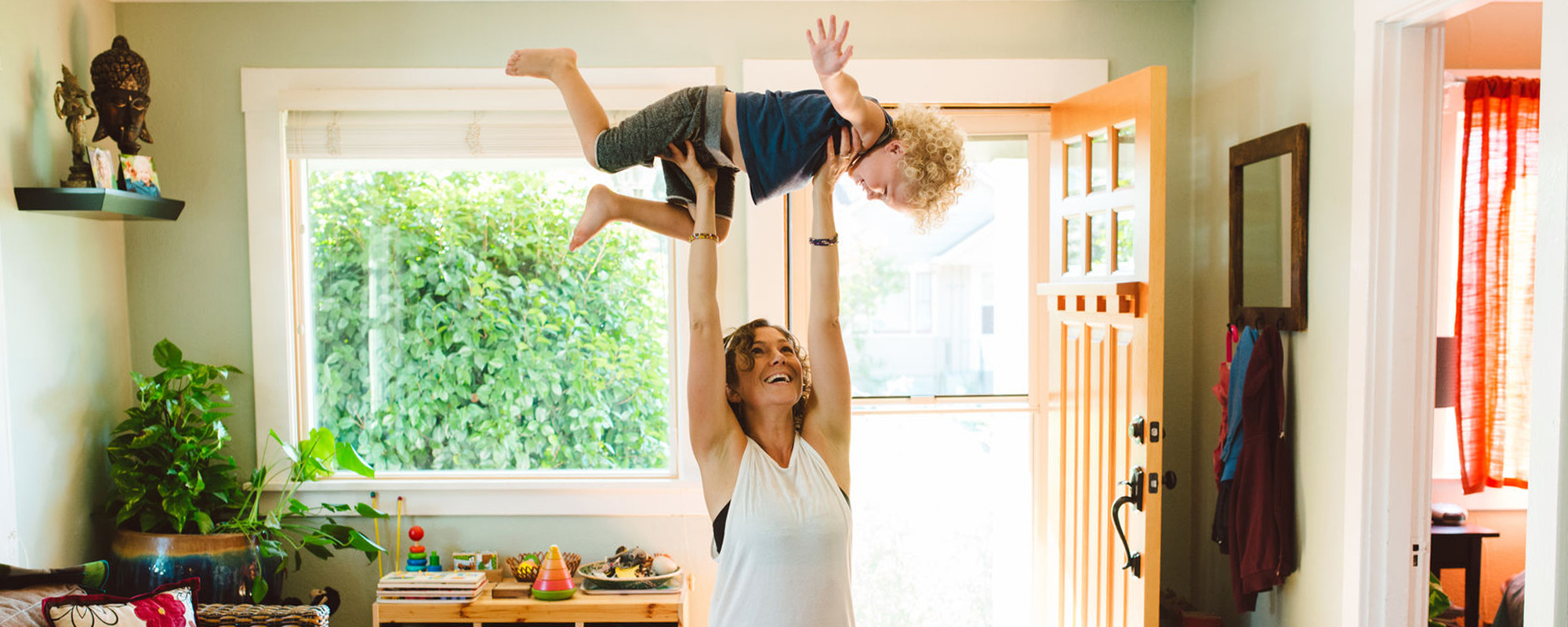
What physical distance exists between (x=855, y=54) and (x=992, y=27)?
0.49 meters

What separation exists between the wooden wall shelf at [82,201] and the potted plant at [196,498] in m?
0.45

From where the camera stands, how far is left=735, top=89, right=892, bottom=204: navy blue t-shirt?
1675 mm

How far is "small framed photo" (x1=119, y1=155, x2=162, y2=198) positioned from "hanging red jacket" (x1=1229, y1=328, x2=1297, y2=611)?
344 cm

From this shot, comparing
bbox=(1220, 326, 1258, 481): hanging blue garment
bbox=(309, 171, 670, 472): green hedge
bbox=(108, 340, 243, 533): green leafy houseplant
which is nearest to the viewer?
bbox=(1220, 326, 1258, 481): hanging blue garment

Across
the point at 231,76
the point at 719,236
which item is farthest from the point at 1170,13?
the point at 231,76

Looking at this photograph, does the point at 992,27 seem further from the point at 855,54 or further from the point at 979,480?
the point at 979,480

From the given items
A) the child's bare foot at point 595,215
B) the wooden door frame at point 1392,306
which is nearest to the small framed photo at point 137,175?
the child's bare foot at point 595,215

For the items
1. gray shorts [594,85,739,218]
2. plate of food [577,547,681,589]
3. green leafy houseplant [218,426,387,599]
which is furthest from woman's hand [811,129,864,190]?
green leafy houseplant [218,426,387,599]

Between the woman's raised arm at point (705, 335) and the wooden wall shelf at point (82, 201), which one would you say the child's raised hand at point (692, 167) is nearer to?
the woman's raised arm at point (705, 335)

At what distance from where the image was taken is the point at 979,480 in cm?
364

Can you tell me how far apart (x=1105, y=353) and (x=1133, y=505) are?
0.46 m

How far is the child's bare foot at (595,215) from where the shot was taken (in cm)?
190

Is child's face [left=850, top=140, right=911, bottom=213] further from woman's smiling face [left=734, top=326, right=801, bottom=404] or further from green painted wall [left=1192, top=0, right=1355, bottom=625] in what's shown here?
green painted wall [left=1192, top=0, right=1355, bottom=625]

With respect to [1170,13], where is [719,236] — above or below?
below
